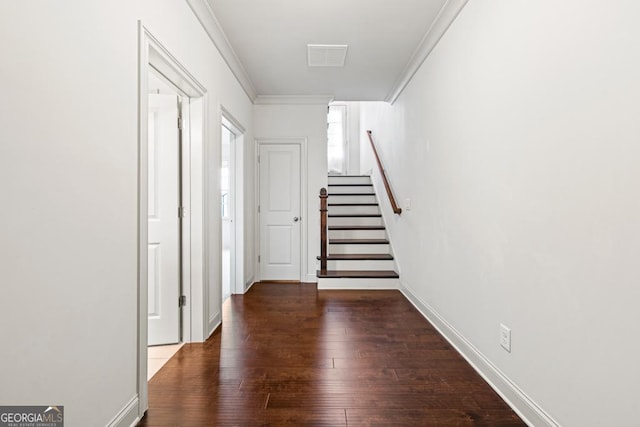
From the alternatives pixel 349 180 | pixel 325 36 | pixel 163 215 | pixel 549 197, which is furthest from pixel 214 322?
pixel 349 180

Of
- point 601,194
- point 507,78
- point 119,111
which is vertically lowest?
point 601,194

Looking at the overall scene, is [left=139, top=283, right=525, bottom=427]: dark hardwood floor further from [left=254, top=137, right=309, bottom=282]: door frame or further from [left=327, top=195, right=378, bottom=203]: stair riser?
[left=327, top=195, right=378, bottom=203]: stair riser

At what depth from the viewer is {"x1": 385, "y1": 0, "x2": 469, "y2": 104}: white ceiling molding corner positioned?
2.50m

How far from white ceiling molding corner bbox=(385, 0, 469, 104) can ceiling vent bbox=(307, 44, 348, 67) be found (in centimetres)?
73

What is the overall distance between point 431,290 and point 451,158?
1265 mm

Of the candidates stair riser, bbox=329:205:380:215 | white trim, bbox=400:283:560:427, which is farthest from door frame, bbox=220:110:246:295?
white trim, bbox=400:283:560:427

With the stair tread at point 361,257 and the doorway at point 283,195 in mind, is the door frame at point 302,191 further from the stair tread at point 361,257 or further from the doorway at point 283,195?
the stair tread at point 361,257

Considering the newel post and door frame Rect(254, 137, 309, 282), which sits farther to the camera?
door frame Rect(254, 137, 309, 282)

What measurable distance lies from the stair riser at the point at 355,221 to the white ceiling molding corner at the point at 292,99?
187 centimetres

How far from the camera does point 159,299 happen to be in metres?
2.55

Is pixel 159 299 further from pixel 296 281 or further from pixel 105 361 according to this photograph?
pixel 296 281

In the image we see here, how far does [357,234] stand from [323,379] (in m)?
3.24

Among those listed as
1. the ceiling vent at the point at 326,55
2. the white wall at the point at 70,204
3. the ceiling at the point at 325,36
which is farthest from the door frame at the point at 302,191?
the white wall at the point at 70,204


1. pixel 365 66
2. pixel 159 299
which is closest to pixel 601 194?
pixel 159 299
